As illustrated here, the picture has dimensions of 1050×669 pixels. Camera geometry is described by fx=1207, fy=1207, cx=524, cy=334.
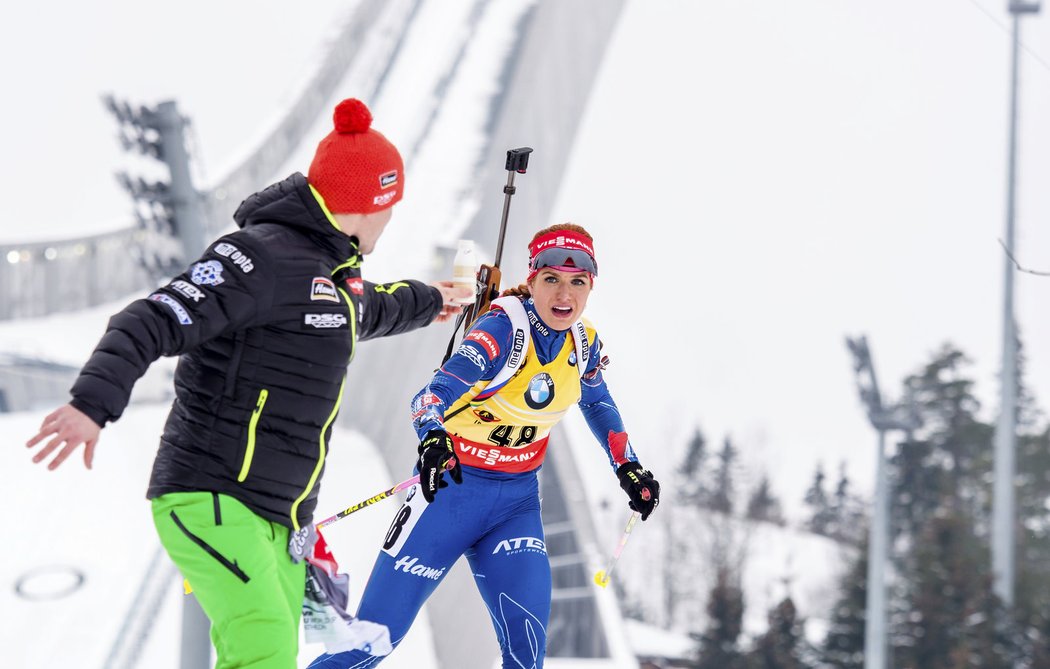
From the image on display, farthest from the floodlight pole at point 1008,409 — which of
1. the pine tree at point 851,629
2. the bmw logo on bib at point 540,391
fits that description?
the bmw logo on bib at point 540,391

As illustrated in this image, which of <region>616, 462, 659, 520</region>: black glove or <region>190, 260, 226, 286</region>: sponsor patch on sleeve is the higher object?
<region>190, 260, 226, 286</region>: sponsor patch on sleeve

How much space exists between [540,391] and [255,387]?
4.63 ft

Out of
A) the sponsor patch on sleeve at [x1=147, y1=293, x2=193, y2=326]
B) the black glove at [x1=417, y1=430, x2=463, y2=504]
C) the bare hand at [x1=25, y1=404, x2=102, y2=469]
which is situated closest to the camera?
the bare hand at [x1=25, y1=404, x2=102, y2=469]

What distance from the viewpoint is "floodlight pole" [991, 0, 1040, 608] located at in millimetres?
17078

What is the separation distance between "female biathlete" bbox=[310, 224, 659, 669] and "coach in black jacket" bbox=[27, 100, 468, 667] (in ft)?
2.90

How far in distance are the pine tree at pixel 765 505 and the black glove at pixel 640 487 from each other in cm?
5663

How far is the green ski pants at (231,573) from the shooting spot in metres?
3.20

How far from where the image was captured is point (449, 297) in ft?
14.6

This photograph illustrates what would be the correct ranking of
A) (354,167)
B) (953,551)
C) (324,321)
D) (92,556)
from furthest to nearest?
(953,551)
(92,556)
(354,167)
(324,321)

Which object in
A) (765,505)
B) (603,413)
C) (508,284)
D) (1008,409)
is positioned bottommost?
(603,413)

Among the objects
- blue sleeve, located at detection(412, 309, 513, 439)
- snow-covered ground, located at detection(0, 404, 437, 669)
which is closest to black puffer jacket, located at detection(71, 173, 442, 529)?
blue sleeve, located at detection(412, 309, 513, 439)

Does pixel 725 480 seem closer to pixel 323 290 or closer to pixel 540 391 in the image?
pixel 540 391

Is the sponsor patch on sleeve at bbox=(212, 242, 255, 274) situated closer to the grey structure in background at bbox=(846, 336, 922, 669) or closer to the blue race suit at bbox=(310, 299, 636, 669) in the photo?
the blue race suit at bbox=(310, 299, 636, 669)

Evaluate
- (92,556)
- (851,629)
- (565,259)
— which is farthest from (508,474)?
(851,629)
